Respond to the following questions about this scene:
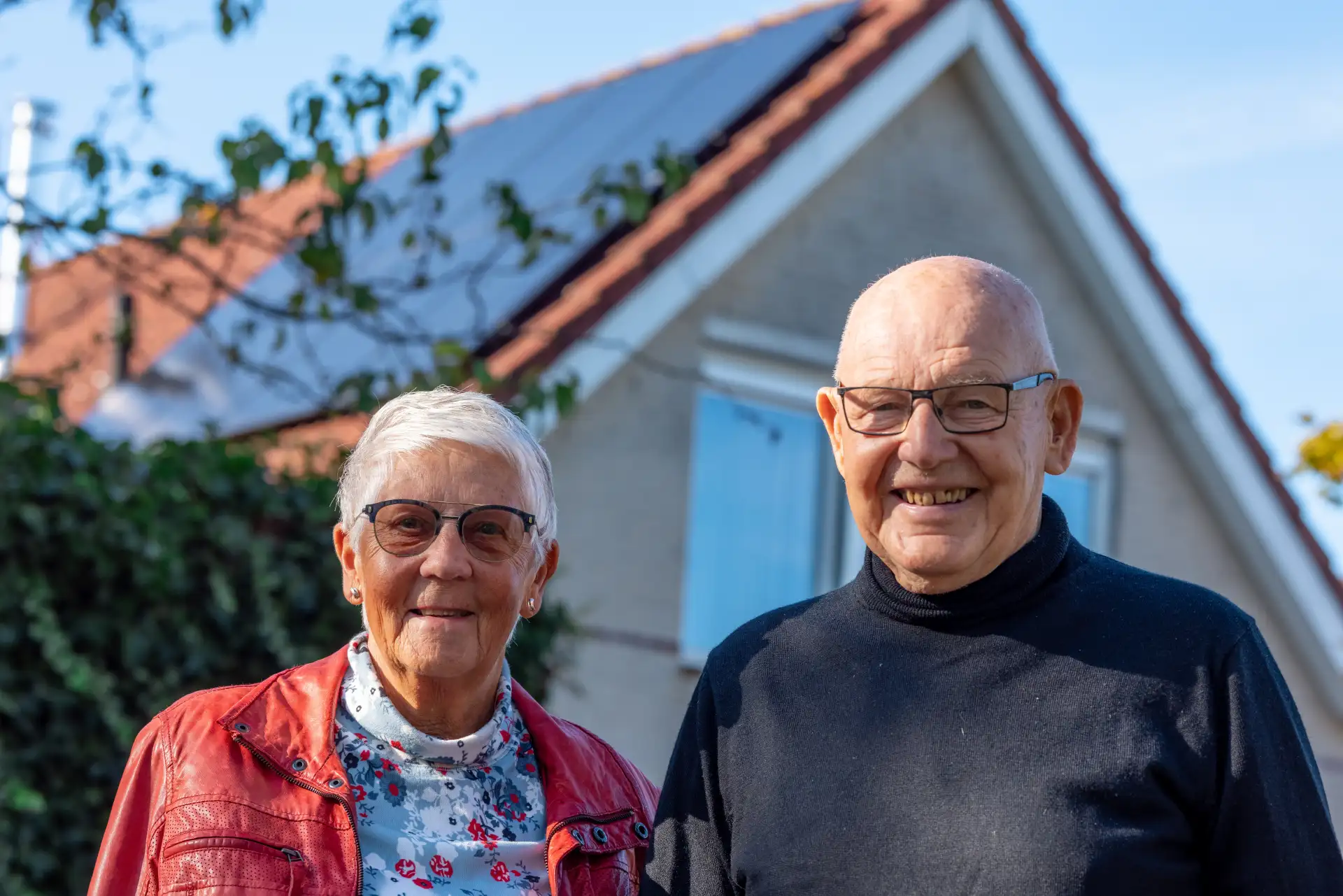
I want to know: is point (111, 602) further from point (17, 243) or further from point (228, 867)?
point (17, 243)

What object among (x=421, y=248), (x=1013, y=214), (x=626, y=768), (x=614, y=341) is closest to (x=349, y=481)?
(x=626, y=768)

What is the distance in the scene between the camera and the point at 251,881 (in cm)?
278

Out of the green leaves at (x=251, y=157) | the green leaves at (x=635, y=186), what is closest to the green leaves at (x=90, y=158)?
the green leaves at (x=251, y=157)

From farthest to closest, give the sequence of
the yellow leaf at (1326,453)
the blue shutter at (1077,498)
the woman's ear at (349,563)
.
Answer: the blue shutter at (1077,498), the yellow leaf at (1326,453), the woman's ear at (349,563)

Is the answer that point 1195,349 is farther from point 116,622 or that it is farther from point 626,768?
point 626,768

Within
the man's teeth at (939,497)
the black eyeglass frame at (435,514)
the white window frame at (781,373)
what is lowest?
the man's teeth at (939,497)

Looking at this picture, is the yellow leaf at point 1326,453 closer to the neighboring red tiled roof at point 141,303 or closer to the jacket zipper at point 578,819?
the jacket zipper at point 578,819

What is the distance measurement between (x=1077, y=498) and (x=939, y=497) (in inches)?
318

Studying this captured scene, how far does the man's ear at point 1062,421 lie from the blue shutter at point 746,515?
5755 mm

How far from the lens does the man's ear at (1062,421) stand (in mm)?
2783

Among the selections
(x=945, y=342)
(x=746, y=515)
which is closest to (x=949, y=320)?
(x=945, y=342)

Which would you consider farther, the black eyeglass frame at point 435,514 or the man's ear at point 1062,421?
the black eyeglass frame at point 435,514

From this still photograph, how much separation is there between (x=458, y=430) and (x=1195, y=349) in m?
8.53

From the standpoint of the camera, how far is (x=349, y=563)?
3.15 meters
